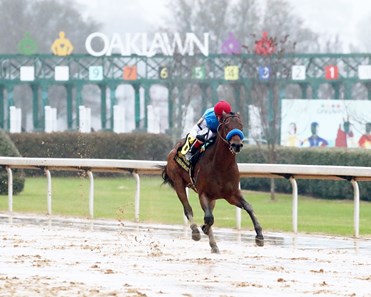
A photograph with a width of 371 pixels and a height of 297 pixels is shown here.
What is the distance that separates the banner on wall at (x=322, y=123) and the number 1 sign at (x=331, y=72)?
9555 millimetres

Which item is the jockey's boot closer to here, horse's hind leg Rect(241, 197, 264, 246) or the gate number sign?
horse's hind leg Rect(241, 197, 264, 246)

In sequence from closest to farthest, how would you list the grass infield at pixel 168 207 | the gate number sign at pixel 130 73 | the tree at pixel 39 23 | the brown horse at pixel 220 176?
the brown horse at pixel 220 176 → the grass infield at pixel 168 207 → the gate number sign at pixel 130 73 → the tree at pixel 39 23

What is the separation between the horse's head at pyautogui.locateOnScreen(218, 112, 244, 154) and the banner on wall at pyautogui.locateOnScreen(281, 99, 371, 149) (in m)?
26.1

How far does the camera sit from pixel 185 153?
46.2 ft

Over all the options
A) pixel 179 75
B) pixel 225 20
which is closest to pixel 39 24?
pixel 225 20

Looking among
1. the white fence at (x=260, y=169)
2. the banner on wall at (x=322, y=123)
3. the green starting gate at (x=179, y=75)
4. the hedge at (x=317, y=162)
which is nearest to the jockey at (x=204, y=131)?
the white fence at (x=260, y=169)

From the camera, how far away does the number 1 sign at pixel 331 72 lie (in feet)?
164

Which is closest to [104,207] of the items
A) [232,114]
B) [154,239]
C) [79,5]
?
[154,239]

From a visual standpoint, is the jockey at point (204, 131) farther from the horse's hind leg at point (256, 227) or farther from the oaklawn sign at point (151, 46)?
the oaklawn sign at point (151, 46)

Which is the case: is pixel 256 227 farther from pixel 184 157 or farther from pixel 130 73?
pixel 130 73

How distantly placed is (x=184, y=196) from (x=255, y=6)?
7231cm

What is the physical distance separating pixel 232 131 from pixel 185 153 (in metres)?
1.50

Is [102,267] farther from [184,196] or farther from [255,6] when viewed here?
[255,6]

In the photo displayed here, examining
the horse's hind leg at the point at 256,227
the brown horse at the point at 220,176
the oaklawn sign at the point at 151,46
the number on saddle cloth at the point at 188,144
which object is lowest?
the horse's hind leg at the point at 256,227
